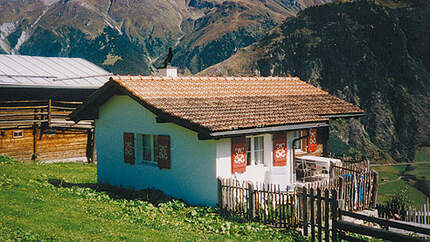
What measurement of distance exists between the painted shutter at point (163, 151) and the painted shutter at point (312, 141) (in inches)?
268

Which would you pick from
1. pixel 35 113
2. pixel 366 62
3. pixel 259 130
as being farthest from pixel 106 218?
pixel 366 62

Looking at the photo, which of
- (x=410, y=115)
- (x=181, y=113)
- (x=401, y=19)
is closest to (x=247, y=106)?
(x=181, y=113)

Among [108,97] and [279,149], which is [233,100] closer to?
[279,149]

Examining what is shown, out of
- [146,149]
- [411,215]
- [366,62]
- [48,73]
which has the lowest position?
[411,215]

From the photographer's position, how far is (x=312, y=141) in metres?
18.9

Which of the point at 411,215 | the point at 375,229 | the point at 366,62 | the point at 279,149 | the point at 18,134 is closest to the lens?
the point at 375,229

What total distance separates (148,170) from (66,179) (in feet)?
14.5

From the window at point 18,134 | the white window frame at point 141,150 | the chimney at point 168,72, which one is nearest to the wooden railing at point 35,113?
the window at point 18,134

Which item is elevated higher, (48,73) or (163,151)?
(48,73)

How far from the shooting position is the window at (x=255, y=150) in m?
15.0

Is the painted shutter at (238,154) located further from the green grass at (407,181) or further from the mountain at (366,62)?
the mountain at (366,62)

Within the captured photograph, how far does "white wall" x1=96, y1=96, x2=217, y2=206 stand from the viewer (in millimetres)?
13703

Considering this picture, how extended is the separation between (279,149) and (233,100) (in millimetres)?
2723

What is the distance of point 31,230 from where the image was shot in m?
9.32
